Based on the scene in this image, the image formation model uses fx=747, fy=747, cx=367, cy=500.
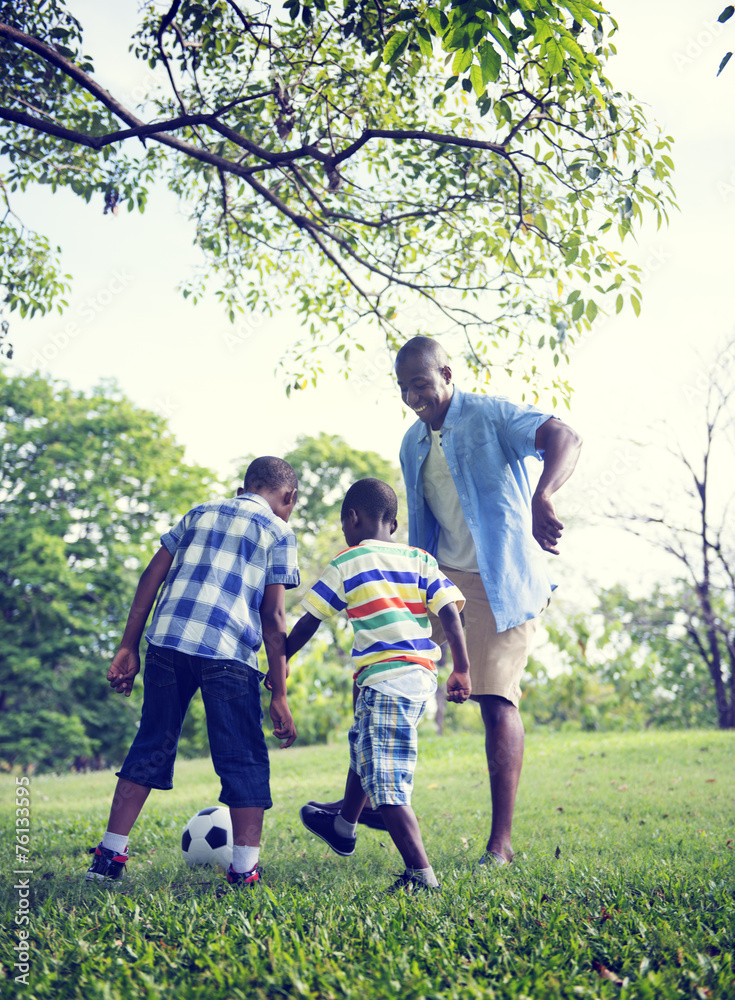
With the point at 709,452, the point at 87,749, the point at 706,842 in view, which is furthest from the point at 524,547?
the point at 87,749

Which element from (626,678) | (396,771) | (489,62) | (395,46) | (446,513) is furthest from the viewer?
(626,678)

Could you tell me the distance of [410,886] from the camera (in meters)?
2.93

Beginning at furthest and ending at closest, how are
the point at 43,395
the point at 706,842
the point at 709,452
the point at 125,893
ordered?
the point at 43,395, the point at 709,452, the point at 706,842, the point at 125,893

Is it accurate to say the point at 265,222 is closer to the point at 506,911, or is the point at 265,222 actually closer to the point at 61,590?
the point at 506,911

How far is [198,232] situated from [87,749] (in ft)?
54.8

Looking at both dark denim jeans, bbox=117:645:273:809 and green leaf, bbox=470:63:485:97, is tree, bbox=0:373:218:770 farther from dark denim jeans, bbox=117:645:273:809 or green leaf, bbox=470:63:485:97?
green leaf, bbox=470:63:485:97

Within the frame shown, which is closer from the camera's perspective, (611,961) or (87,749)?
(611,961)

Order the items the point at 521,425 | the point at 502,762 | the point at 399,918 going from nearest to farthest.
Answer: the point at 399,918 < the point at 502,762 < the point at 521,425

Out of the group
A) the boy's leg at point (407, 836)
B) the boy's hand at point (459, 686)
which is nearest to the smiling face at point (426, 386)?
the boy's hand at point (459, 686)

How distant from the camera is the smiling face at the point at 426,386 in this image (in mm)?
4172

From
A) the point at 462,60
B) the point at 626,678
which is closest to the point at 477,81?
the point at 462,60

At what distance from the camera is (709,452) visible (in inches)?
563

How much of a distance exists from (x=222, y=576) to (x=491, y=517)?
4.85 ft

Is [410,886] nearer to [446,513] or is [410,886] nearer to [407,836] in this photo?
[407,836]
